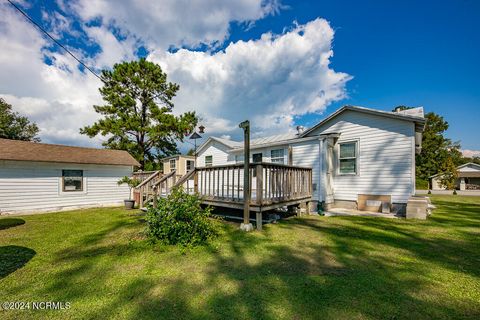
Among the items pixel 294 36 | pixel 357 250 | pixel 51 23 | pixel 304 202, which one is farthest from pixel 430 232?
pixel 51 23

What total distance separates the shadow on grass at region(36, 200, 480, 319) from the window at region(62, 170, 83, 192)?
8530 millimetres

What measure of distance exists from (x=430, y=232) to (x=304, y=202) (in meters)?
3.64

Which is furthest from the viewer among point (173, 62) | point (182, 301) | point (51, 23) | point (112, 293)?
point (173, 62)

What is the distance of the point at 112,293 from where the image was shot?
2.68 metres

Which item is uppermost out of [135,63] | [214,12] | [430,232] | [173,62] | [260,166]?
[135,63]

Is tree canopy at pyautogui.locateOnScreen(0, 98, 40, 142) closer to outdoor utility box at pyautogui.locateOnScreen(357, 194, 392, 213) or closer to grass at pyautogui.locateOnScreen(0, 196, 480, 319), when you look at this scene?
→ grass at pyautogui.locateOnScreen(0, 196, 480, 319)

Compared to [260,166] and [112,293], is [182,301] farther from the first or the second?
[260,166]

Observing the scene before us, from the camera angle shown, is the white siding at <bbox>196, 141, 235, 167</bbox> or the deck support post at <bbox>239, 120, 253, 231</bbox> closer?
the deck support post at <bbox>239, 120, 253, 231</bbox>

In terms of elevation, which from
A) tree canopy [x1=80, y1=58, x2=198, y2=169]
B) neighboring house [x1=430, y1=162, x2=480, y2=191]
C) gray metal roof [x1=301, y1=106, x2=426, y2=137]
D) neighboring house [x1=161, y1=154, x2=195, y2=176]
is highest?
tree canopy [x1=80, y1=58, x2=198, y2=169]

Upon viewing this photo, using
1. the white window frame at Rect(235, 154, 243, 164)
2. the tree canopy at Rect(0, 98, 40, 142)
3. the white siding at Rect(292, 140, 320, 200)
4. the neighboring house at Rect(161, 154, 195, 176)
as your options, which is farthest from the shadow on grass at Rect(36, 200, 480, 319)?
the tree canopy at Rect(0, 98, 40, 142)

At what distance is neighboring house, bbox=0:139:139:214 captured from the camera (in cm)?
977

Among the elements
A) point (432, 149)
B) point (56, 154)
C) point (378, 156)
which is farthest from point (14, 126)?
point (432, 149)

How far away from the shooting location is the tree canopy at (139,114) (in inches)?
723

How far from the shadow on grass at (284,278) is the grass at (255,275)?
0.01 metres
